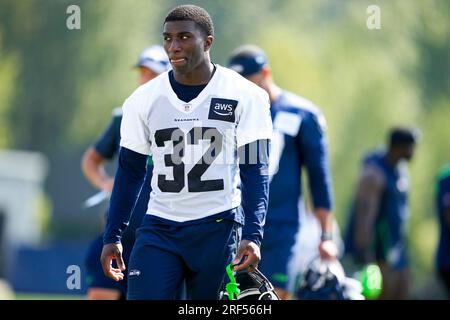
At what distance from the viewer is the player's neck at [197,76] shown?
7152mm

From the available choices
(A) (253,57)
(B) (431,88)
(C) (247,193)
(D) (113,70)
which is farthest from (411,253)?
(C) (247,193)

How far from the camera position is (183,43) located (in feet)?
23.0

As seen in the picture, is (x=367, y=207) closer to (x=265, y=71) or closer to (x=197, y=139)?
(x=265, y=71)

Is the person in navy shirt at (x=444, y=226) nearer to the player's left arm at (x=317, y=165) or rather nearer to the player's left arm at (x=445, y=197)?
the player's left arm at (x=445, y=197)

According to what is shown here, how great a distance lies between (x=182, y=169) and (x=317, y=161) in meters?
2.27

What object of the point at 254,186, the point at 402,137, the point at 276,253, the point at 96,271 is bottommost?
the point at 96,271

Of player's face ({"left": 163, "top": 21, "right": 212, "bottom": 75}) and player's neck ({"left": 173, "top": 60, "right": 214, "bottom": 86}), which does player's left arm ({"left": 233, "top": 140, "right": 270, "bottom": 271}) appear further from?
player's face ({"left": 163, "top": 21, "right": 212, "bottom": 75})

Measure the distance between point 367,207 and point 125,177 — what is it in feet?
19.7

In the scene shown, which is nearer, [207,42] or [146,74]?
[207,42]

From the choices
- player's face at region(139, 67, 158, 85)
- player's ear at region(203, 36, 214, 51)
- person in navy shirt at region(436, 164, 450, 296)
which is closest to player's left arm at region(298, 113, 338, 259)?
player's face at region(139, 67, 158, 85)

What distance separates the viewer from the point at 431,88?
37.2 m

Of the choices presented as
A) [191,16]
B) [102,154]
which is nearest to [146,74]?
[102,154]

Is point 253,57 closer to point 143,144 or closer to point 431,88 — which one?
point 143,144

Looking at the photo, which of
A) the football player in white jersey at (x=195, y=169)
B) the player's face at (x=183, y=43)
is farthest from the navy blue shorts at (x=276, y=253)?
the player's face at (x=183, y=43)
